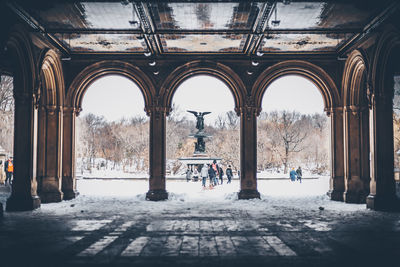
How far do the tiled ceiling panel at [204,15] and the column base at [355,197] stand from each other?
24.4ft

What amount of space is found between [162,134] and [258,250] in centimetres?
951

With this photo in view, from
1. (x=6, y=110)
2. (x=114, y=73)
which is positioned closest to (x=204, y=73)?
(x=114, y=73)

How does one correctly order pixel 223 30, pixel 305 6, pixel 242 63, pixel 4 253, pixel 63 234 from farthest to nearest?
pixel 242 63
pixel 223 30
pixel 305 6
pixel 63 234
pixel 4 253

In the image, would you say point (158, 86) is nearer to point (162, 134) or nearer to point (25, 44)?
point (162, 134)

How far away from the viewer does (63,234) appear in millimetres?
7621

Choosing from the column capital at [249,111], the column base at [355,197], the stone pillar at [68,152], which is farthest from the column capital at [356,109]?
the stone pillar at [68,152]

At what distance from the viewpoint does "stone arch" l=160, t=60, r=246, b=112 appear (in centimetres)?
1505

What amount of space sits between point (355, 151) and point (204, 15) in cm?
814

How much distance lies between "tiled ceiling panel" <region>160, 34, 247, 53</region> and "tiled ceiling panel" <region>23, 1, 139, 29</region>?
1.93 meters

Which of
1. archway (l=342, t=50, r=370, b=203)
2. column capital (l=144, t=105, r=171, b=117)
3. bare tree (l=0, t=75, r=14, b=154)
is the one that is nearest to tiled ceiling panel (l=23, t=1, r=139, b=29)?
column capital (l=144, t=105, r=171, b=117)

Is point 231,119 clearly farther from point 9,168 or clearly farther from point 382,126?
point 382,126

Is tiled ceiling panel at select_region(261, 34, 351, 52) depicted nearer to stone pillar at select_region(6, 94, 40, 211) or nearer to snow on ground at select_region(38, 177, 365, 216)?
snow on ground at select_region(38, 177, 365, 216)

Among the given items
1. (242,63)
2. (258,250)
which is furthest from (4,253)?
(242,63)

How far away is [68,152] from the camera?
15062 mm
